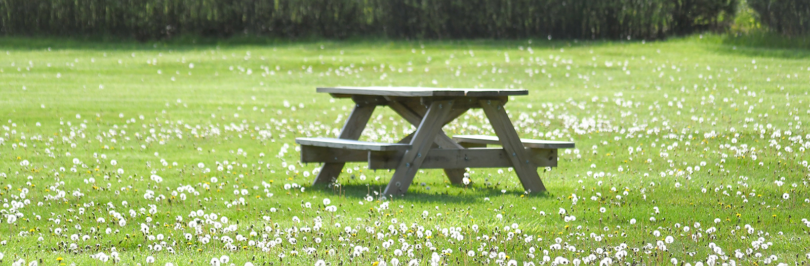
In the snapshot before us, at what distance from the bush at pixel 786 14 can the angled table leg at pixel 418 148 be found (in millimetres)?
20900

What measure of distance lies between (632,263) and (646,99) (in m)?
12.1

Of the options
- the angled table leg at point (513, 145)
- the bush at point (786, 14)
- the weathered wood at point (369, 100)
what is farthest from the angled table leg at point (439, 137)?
the bush at point (786, 14)

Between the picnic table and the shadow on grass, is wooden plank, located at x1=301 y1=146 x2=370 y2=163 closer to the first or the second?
the picnic table

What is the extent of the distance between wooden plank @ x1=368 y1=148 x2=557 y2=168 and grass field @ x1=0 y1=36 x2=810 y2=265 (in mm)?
307

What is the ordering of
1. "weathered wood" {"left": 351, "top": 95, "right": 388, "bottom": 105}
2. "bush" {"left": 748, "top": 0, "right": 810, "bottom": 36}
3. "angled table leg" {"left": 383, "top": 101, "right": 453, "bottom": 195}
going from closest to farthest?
1. "angled table leg" {"left": 383, "top": 101, "right": 453, "bottom": 195}
2. "weathered wood" {"left": 351, "top": 95, "right": 388, "bottom": 105}
3. "bush" {"left": 748, "top": 0, "right": 810, "bottom": 36}

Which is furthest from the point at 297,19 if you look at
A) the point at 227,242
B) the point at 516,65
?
the point at 227,242

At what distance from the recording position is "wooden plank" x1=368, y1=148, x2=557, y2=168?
7809mm

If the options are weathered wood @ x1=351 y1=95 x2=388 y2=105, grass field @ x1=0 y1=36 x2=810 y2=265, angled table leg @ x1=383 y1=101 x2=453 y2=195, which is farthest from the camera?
weathered wood @ x1=351 y1=95 x2=388 y2=105

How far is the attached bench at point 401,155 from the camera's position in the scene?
7719 mm

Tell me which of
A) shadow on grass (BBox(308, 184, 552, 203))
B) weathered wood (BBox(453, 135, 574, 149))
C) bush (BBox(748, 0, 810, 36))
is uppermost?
bush (BBox(748, 0, 810, 36))

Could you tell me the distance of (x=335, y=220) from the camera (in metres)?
6.57

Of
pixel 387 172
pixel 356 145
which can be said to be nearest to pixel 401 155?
pixel 356 145

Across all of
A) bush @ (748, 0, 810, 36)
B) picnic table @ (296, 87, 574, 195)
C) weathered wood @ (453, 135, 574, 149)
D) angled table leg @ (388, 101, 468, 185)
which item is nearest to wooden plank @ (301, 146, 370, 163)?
picnic table @ (296, 87, 574, 195)

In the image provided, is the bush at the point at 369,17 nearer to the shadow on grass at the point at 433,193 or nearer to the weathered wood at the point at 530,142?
the weathered wood at the point at 530,142
